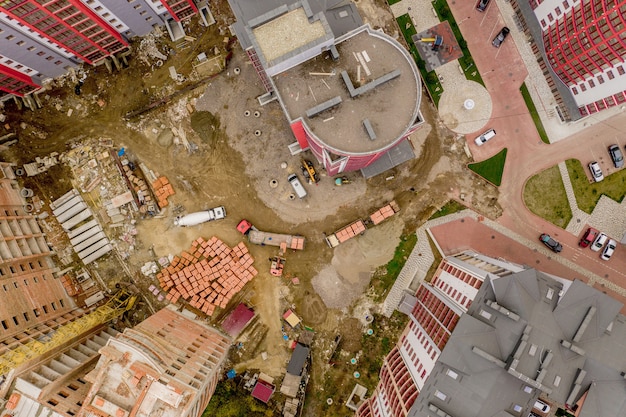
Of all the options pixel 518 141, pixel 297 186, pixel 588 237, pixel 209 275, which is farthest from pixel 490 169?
pixel 209 275

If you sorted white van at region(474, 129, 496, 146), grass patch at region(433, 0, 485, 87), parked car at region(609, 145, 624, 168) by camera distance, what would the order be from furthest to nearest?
grass patch at region(433, 0, 485, 87)
white van at region(474, 129, 496, 146)
parked car at region(609, 145, 624, 168)

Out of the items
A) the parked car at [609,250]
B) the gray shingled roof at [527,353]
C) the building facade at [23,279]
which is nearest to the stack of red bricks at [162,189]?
the building facade at [23,279]

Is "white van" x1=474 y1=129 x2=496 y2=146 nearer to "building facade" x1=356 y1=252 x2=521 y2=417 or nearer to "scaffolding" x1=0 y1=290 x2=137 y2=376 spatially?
"building facade" x1=356 y1=252 x2=521 y2=417

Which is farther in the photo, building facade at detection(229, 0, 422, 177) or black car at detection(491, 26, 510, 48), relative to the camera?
black car at detection(491, 26, 510, 48)

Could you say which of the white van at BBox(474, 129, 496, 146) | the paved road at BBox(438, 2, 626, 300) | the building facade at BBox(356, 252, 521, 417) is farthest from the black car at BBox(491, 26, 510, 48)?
the building facade at BBox(356, 252, 521, 417)

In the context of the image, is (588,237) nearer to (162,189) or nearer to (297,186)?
(297,186)

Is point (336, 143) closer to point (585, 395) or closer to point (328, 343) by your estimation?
point (328, 343)
